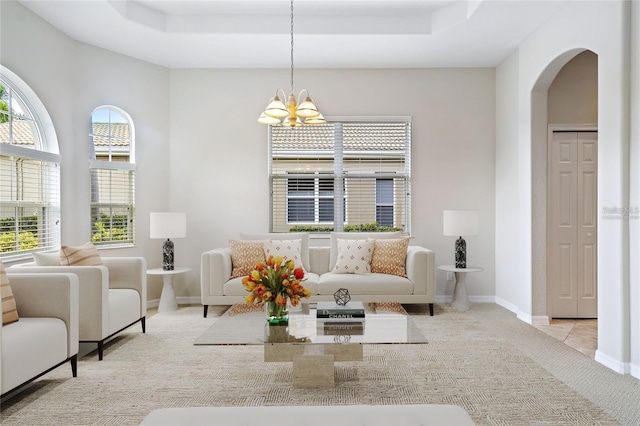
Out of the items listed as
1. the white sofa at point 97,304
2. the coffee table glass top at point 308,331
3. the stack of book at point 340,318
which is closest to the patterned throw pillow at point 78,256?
the white sofa at point 97,304

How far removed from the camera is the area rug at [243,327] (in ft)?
9.28

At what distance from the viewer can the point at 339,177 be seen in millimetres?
5977

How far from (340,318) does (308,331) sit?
1.16ft

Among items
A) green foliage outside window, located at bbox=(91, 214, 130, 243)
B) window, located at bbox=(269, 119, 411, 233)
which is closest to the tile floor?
window, located at bbox=(269, 119, 411, 233)

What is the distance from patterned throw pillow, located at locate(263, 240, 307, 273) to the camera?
517cm

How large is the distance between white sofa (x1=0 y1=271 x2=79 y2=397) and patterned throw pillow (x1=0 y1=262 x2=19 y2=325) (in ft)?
0.17

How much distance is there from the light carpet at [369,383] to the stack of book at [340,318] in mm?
352

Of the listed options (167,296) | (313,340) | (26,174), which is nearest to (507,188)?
(313,340)

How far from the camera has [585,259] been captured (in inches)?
193

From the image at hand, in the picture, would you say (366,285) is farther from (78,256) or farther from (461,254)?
(78,256)

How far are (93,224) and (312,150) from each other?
2779 mm

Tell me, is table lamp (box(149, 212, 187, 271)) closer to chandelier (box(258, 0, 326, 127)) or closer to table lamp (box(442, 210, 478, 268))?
chandelier (box(258, 0, 326, 127))

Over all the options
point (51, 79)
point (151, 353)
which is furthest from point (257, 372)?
point (51, 79)

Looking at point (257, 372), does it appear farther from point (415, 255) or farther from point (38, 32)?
point (38, 32)
